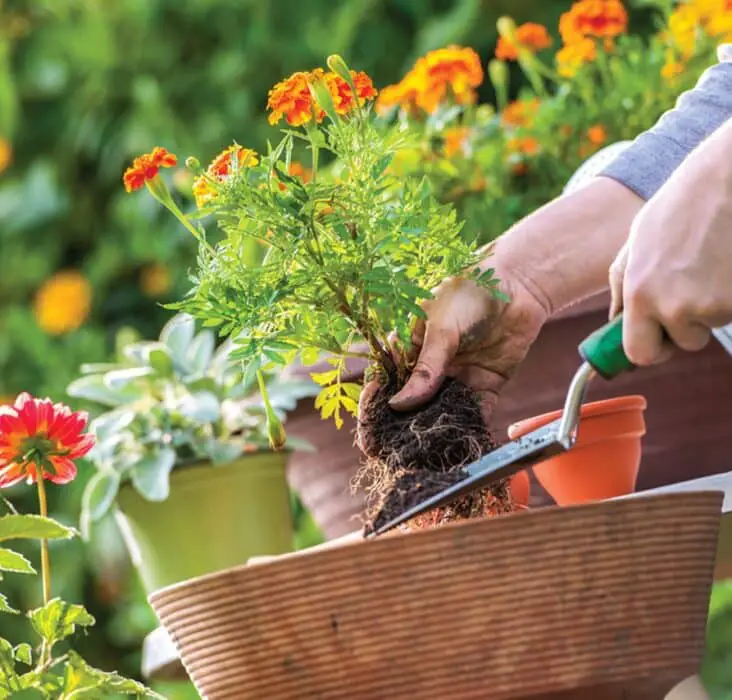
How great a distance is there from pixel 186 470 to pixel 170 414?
0.11 m

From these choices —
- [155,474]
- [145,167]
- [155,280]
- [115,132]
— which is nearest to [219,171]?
[145,167]

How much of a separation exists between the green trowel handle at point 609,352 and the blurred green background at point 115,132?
7.14 ft

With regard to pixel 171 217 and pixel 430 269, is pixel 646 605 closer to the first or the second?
pixel 430 269

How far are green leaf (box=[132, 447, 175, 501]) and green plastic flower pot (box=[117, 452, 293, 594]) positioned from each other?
0.16ft

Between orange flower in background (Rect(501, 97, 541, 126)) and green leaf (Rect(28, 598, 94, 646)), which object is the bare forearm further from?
orange flower in background (Rect(501, 97, 541, 126))

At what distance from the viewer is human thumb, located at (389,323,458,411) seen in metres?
1.50

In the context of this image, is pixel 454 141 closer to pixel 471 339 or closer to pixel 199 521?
pixel 199 521

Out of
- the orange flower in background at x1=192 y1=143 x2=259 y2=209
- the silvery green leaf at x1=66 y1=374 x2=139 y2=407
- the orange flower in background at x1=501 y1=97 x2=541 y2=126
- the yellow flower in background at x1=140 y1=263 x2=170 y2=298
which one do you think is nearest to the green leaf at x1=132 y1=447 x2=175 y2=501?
the silvery green leaf at x1=66 y1=374 x2=139 y2=407

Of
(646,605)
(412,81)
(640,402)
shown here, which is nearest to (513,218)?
(412,81)

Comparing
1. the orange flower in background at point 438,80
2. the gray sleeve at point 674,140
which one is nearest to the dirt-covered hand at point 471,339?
the gray sleeve at point 674,140

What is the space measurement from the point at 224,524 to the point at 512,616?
1414mm

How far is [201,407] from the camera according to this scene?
2488 millimetres

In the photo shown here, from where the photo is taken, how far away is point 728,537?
58.3 inches

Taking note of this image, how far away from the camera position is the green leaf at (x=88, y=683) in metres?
1.38
